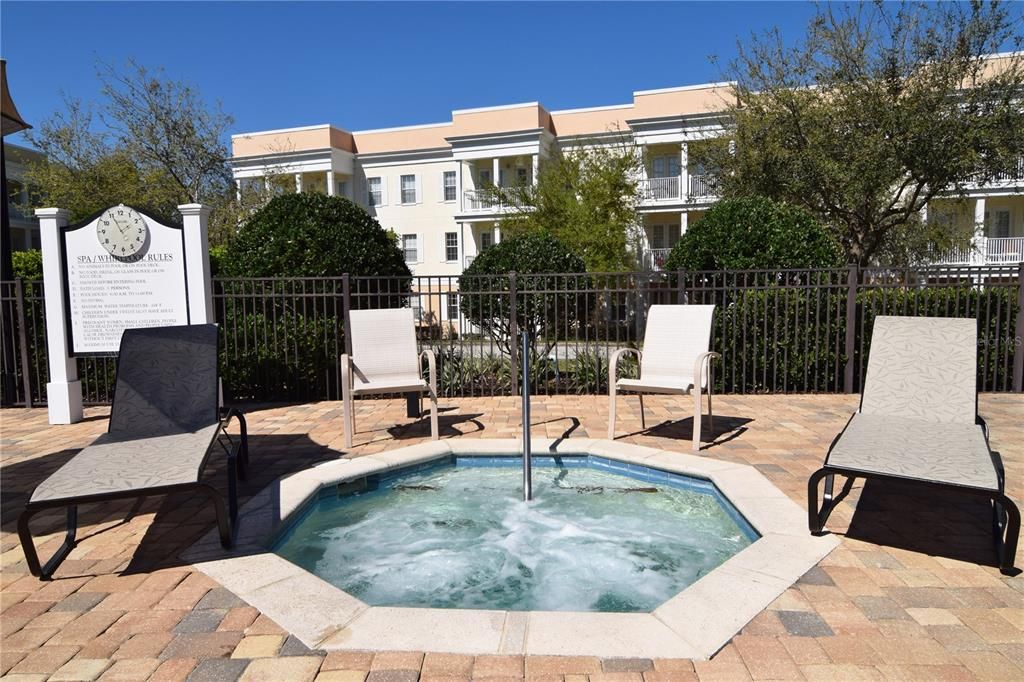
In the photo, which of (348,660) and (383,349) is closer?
(348,660)

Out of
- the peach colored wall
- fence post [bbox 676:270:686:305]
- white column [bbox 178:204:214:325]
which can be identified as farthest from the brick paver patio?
the peach colored wall

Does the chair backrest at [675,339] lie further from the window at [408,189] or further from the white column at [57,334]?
the window at [408,189]

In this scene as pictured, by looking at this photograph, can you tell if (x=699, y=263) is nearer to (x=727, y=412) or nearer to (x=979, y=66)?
(x=727, y=412)

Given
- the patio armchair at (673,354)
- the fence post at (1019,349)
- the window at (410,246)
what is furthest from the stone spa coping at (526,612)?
the window at (410,246)

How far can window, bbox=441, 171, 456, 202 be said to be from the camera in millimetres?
32094

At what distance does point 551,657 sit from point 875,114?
48.5 ft

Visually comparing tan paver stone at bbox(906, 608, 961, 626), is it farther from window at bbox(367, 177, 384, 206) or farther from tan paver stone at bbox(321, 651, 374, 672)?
window at bbox(367, 177, 384, 206)

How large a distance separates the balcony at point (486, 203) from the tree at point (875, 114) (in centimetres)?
1100

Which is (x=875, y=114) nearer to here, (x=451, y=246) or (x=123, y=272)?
(x=123, y=272)

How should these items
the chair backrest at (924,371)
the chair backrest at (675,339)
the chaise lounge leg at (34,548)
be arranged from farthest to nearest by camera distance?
1. the chair backrest at (675,339)
2. the chair backrest at (924,371)
3. the chaise lounge leg at (34,548)

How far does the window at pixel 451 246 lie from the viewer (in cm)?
3203

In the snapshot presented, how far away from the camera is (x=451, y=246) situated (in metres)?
32.1

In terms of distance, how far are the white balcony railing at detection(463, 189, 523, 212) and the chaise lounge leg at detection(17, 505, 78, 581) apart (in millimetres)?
22331

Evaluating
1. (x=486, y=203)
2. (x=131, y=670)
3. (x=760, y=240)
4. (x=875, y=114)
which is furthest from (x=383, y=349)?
(x=486, y=203)
